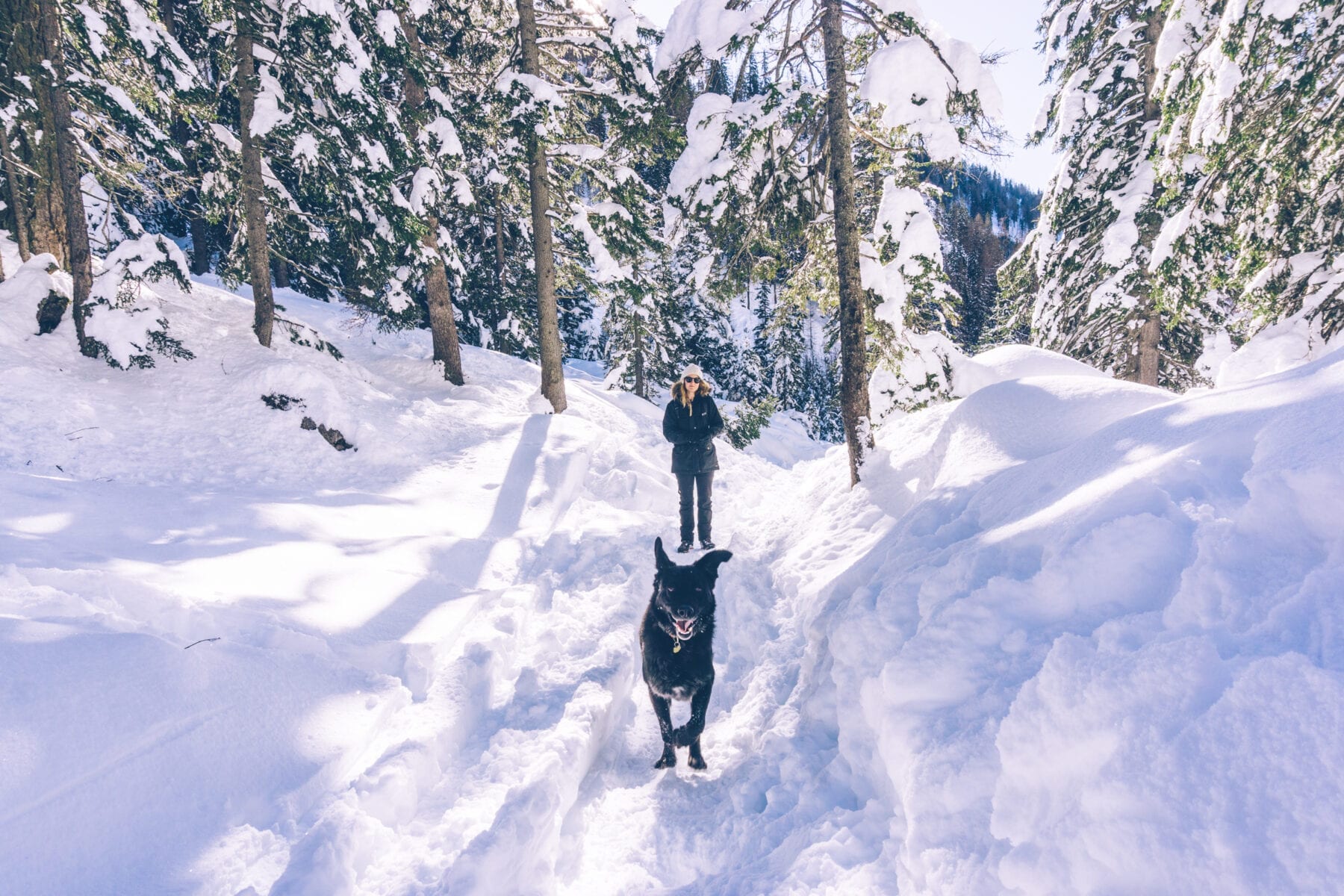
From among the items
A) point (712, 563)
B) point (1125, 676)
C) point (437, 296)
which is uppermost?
point (437, 296)

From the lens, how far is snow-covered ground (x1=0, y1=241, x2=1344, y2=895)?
1.97m

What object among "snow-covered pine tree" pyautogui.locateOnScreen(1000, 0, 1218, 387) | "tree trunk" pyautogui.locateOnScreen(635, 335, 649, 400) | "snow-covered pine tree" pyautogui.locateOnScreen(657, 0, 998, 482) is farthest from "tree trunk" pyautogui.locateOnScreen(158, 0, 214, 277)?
"snow-covered pine tree" pyautogui.locateOnScreen(1000, 0, 1218, 387)

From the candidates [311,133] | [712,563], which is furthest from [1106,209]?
[311,133]

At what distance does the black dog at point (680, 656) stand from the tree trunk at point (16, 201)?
12.0 m

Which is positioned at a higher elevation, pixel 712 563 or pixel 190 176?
pixel 190 176

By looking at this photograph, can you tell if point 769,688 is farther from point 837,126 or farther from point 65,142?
point 65,142

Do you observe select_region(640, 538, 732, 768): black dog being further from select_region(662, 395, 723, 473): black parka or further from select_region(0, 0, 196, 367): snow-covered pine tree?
select_region(0, 0, 196, 367): snow-covered pine tree

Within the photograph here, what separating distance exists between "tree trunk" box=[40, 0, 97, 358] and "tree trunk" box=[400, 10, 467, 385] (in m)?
4.97

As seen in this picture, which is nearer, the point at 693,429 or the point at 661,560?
the point at 661,560

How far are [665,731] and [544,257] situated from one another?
1017 centimetres

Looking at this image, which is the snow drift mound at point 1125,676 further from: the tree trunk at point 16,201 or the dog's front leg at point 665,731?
the tree trunk at point 16,201

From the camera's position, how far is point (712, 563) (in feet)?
14.8

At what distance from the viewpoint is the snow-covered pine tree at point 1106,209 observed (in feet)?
32.1

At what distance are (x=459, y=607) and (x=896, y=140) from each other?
24.5ft
